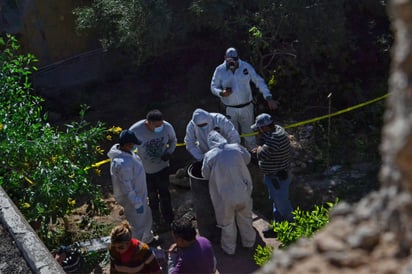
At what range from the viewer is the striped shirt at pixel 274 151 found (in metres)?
7.00

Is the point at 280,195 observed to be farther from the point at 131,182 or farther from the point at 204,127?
the point at 131,182

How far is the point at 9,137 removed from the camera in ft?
23.6

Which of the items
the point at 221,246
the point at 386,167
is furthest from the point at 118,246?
the point at 386,167

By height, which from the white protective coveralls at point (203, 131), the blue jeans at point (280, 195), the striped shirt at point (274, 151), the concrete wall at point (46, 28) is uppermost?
the concrete wall at point (46, 28)

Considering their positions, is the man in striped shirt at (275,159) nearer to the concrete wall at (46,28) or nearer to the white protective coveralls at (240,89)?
the white protective coveralls at (240,89)

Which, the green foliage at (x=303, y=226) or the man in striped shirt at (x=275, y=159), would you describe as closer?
the green foliage at (x=303, y=226)

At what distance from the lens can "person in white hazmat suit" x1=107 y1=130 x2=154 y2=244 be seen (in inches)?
271

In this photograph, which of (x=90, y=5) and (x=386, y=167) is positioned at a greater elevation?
(x=90, y=5)

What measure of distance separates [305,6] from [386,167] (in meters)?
7.96

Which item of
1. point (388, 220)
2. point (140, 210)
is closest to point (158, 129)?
point (140, 210)

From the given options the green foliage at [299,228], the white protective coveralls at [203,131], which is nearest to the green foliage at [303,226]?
the green foliage at [299,228]

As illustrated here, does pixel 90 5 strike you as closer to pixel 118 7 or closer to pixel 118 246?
pixel 118 7

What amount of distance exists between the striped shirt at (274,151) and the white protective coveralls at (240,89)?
1803 mm

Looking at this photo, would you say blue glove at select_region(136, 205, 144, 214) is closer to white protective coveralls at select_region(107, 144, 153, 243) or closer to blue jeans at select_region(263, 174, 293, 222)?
white protective coveralls at select_region(107, 144, 153, 243)
